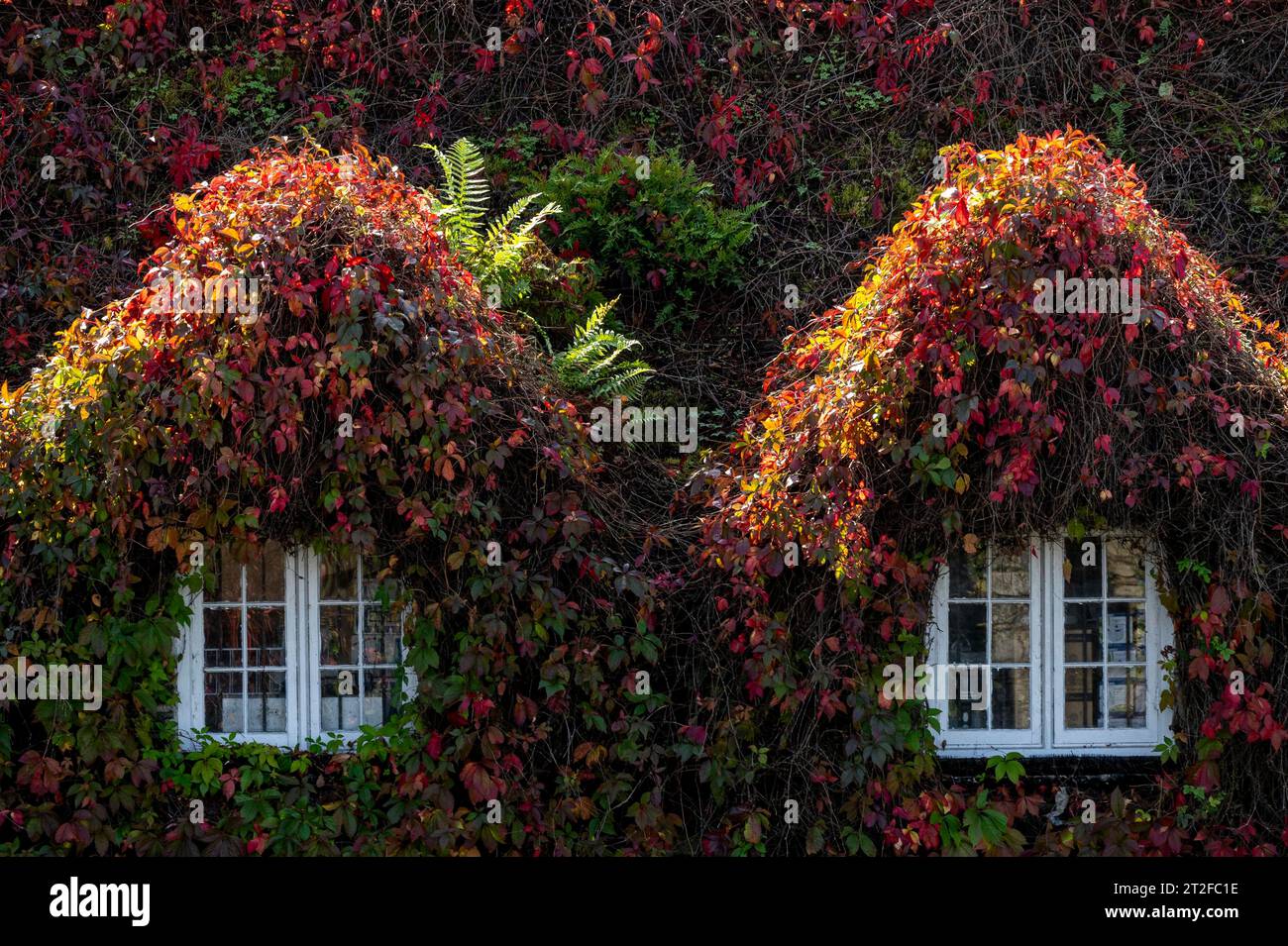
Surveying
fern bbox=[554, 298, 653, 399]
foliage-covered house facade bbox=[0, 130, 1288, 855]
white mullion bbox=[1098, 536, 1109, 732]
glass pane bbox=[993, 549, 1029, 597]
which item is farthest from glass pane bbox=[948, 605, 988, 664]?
fern bbox=[554, 298, 653, 399]

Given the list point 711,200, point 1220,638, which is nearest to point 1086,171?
point 1220,638

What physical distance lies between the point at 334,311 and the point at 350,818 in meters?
2.51

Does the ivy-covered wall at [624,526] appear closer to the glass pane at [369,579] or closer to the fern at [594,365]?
the glass pane at [369,579]

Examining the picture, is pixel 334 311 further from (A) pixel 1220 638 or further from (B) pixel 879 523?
(A) pixel 1220 638

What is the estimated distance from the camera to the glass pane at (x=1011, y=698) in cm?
652

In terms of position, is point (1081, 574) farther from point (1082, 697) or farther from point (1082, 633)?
point (1082, 697)

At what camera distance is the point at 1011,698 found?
21.4 ft

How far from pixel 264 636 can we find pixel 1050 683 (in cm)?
417

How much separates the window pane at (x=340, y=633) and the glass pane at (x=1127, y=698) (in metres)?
4.04

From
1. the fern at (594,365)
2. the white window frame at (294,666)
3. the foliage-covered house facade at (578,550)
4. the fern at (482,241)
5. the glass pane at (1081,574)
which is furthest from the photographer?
the fern at (482,241)

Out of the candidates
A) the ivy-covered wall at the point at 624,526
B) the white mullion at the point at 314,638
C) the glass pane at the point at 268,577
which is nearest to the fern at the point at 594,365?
the ivy-covered wall at the point at 624,526

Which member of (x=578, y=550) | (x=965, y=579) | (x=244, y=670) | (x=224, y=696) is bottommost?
(x=224, y=696)

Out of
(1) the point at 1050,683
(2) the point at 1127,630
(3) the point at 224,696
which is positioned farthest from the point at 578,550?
(2) the point at 1127,630

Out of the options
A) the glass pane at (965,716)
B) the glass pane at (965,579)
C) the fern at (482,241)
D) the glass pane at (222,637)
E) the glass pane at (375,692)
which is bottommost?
the glass pane at (965,716)
